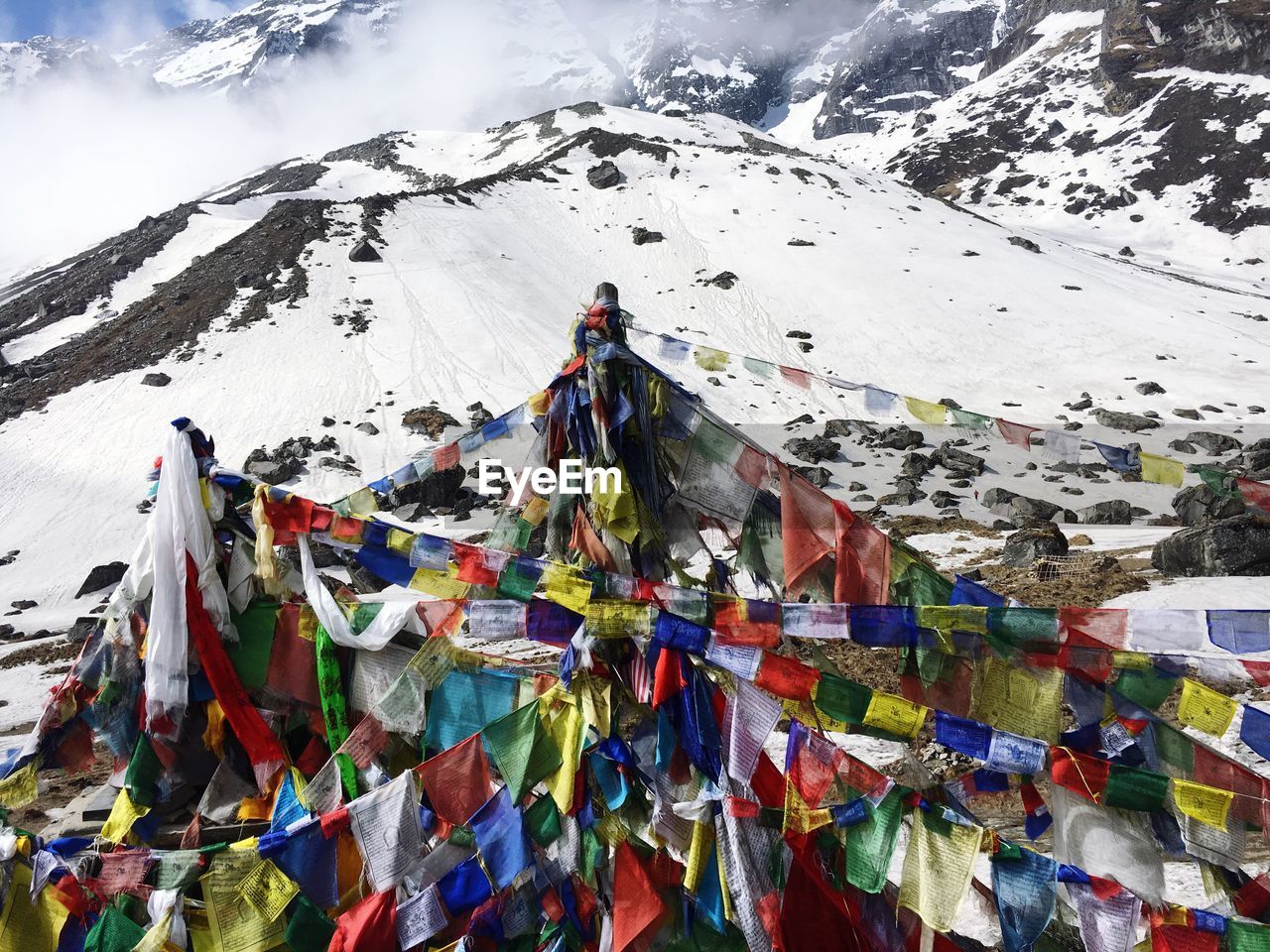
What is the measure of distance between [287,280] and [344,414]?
11900 millimetres

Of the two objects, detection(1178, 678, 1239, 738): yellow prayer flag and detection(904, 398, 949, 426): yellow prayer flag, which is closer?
detection(1178, 678, 1239, 738): yellow prayer flag

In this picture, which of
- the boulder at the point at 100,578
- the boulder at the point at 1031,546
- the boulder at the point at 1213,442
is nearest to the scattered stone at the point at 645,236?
the boulder at the point at 1213,442

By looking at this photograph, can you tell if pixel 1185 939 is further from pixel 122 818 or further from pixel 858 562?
pixel 122 818

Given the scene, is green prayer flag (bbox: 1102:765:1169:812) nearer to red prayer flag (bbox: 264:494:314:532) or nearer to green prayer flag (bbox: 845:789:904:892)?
green prayer flag (bbox: 845:789:904:892)

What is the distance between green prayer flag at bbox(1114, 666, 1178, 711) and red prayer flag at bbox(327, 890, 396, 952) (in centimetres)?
362

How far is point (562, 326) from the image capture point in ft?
108

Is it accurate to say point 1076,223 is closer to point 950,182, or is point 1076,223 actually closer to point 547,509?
point 950,182

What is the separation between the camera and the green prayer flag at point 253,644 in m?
4.97

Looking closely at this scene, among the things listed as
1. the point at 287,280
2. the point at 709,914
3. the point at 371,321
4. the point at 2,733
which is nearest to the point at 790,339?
the point at 371,321

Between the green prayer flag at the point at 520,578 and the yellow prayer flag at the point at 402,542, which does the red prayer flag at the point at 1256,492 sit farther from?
the yellow prayer flag at the point at 402,542

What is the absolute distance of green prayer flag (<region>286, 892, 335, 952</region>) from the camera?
4.14 meters

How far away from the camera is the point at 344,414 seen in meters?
24.8

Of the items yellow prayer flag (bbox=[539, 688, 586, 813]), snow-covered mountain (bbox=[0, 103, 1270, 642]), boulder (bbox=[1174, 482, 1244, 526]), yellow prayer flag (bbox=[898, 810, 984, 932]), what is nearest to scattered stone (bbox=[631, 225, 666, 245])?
snow-covered mountain (bbox=[0, 103, 1270, 642])

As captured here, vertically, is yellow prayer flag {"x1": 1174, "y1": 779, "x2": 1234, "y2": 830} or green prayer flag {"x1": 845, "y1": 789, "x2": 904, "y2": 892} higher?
yellow prayer flag {"x1": 1174, "y1": 779, "x2": 1234, "y2": 830}
